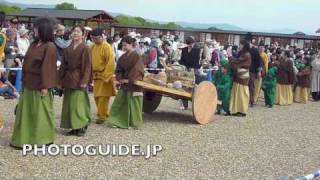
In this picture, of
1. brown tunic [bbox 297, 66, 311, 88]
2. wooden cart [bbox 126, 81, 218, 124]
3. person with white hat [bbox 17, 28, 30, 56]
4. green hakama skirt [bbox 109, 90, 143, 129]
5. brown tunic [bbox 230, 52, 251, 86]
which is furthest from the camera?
brown tunic [bbox 297, 66, 311, 88]

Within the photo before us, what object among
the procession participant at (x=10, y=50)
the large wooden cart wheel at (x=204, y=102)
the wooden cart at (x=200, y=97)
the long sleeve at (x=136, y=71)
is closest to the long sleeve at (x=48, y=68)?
the long sleeve at (x=136, y=71)

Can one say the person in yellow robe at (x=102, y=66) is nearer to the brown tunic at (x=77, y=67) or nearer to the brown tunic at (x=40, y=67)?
the brown tunic at (x=77, y=67)

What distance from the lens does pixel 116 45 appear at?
1359 cm

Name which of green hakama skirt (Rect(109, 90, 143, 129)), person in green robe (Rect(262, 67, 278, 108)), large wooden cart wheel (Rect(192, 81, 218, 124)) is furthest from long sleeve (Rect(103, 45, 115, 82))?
person in green robe (Rect(262, 67, 278, 108))

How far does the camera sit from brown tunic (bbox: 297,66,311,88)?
1501 centimetres

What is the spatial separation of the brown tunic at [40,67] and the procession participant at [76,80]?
76 centimetres

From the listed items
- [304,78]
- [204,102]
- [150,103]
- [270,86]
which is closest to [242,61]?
[204,102]

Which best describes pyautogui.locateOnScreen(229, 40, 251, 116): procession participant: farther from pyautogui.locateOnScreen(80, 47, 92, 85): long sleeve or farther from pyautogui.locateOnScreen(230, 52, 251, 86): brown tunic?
pyautogui.locateOnScreen(80, 47, 92, 85): long sleeve

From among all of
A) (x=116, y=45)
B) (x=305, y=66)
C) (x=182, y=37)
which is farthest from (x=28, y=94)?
(x=182, y=37)

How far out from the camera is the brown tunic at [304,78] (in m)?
15.0

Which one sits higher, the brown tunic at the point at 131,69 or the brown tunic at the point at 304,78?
the brown tunic at the point at 131,69

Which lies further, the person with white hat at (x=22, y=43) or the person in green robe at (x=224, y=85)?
the person with white hat at (x=22, y=43)

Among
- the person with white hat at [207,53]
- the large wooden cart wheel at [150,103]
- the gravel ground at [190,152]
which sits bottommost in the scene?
the gravel ground at [190,152]

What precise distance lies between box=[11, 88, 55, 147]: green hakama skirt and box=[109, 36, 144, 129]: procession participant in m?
1.86
